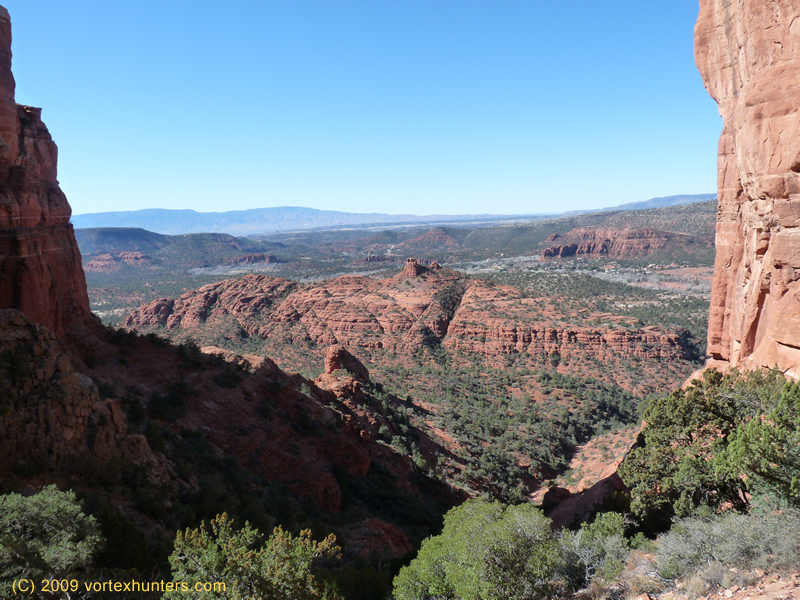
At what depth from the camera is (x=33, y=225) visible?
21.2 metres

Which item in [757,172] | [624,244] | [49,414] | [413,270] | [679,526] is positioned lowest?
[679,526]

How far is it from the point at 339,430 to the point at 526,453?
744 inches

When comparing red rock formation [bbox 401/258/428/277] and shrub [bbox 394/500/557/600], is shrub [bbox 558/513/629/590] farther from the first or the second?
red rock formation [bbox 401/258/428/277]

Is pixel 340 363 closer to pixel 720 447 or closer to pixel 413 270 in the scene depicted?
pixel 720 447

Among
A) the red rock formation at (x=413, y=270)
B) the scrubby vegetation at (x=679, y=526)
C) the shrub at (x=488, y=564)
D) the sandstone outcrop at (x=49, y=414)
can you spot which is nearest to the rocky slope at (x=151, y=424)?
the sandstone outcrop at (x=49, y=414)

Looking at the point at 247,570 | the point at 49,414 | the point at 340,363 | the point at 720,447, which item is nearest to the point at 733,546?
the point at 720,447

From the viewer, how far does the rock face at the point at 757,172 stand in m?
13.1

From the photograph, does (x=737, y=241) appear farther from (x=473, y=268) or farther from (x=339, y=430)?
(x=473, y=268)

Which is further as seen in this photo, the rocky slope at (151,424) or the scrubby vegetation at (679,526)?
the rocky slope at (151,424)

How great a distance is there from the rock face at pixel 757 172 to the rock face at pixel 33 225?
2703 centimetres

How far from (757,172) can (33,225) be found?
28.5 meters

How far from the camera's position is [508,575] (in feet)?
38.7

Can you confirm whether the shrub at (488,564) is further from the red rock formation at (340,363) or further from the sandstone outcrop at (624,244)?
the sandstone outcrop at (624,244)

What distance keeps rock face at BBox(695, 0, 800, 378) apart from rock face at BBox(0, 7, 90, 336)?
2703cm
